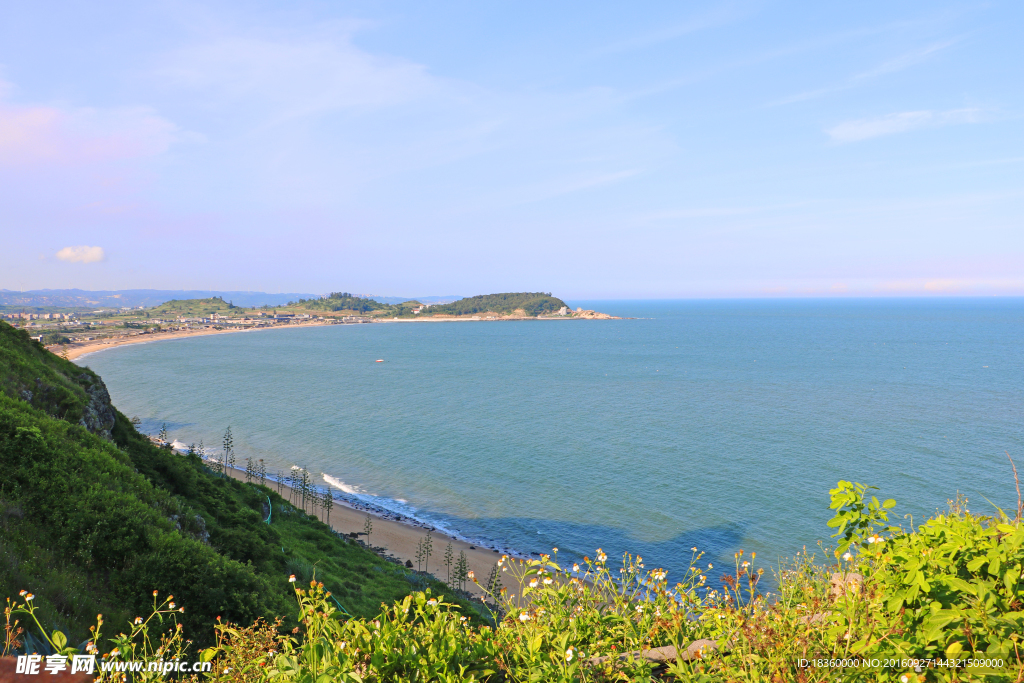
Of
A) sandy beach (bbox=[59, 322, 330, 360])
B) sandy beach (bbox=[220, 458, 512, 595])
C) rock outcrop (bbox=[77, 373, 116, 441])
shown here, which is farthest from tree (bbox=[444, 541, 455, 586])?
sandy beach (bbox=[59, 322, 330, 360])

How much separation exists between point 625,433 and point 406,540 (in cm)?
3193

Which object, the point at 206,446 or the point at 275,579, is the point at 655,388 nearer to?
the point at 206,446

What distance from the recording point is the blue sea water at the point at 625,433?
3816 cm

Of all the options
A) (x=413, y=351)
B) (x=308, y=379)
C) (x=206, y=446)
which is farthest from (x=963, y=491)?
(x=413, y=351)

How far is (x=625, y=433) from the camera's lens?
60.0 metres

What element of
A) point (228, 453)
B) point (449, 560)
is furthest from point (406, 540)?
point (228, 453)

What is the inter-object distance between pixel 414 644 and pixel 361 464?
52209 millimetres

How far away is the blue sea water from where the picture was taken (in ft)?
125

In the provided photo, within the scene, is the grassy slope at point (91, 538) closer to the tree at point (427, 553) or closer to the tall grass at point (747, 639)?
the tall grass at point (747, 639)

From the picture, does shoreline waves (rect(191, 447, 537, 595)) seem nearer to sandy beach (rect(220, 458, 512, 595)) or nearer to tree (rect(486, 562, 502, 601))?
sandy beach (rect(220, 458, 512, 595))

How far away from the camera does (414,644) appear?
3.94m

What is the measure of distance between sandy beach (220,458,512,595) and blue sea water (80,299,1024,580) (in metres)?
1.73

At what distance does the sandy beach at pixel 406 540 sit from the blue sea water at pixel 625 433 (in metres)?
1.73

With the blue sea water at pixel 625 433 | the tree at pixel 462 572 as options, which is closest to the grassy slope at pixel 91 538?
the tree at pixel 462 572
